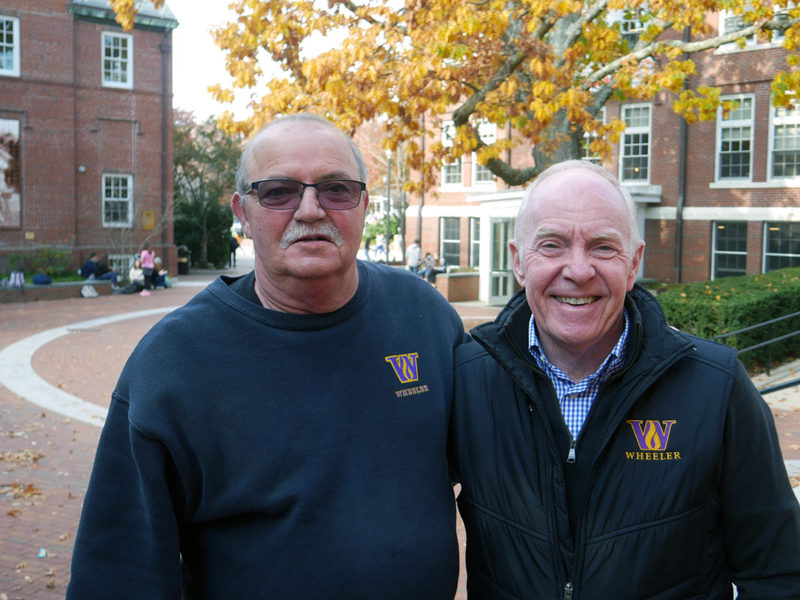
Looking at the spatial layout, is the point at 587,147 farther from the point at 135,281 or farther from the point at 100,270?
the point at 100,270

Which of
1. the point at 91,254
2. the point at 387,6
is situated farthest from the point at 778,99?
the point at 91,254

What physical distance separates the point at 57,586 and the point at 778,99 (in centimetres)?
1004

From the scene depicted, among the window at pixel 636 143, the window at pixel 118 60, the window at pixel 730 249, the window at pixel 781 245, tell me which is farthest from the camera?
the window at pixel 118 60

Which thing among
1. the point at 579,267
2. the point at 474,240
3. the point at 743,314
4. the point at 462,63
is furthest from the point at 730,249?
the point at 579,267

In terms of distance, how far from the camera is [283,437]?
2211mm

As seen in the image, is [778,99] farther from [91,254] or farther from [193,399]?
[91,254]

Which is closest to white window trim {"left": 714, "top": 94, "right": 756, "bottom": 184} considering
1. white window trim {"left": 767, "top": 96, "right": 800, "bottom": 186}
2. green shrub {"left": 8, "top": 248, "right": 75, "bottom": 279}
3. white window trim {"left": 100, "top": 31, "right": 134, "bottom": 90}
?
white window trim {"left": 767, "top": 96, "right": 800, "bottom": 186}

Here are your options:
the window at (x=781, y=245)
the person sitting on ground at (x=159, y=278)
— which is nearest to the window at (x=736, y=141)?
the window at (x=781, y=245)

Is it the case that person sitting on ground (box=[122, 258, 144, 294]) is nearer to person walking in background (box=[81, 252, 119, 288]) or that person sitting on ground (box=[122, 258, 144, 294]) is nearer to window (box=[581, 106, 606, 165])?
person walking in background (box=[81, 252, 119, 288])

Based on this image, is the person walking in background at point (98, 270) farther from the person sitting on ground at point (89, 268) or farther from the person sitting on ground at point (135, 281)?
the person sitting on ground at point (135, 281)

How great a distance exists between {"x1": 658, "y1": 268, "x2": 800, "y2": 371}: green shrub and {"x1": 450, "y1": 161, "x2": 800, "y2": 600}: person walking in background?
31.1 ft

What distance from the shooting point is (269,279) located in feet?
7.89

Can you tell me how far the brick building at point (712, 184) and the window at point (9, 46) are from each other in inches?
664

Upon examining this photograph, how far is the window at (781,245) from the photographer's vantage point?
2411cm
